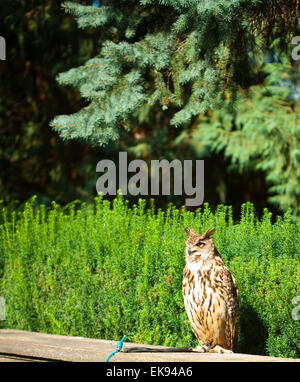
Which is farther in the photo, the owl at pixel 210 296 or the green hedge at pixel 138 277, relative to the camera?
the green hedge at pixel 138 277

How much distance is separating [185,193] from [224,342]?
16.9 feet

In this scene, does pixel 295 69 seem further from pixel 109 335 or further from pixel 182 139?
pixel 109 335

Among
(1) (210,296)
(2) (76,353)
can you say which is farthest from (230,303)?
(2) (76,353)

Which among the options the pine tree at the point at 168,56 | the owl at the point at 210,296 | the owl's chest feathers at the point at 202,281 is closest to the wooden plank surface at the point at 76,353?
the owl at the point at 210,296

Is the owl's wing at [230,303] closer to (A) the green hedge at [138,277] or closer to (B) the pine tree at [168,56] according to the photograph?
(A) the green hedge at [138,277]

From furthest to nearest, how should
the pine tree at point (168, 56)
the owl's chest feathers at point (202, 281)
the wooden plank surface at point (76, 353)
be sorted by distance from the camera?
the pine tree at point (168, 56) → the owl's chest feathers at point (202, 281) → the wooden plank surface at point (76, 353)

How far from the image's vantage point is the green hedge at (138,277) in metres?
3.95

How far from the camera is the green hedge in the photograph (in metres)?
3.95

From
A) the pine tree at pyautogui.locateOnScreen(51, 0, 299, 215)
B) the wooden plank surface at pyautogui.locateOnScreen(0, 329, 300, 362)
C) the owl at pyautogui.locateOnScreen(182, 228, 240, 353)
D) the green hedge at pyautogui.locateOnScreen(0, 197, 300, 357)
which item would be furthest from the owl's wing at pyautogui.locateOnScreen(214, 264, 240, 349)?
the pine tree at pyautogui.locateOnScreen(51, 0, 299, 215)

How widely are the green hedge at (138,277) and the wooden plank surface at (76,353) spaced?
1.53ft

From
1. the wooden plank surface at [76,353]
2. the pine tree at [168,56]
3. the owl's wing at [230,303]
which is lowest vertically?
the wooden plank surface at [76,353]

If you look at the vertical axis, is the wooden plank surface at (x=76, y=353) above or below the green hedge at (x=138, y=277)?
below

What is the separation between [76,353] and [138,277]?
112 cm
